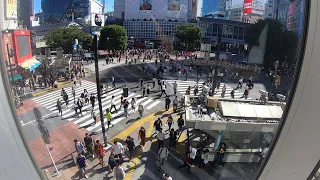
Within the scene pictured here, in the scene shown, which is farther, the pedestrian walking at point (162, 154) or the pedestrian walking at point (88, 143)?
the pedestrian walking at point (162, 154)

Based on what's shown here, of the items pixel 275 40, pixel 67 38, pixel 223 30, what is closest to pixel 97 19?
pixel 67 38

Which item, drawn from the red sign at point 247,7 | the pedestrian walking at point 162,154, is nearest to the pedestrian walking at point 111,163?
the pedestrian walking at point 162,154

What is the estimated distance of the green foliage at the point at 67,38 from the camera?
4100mm

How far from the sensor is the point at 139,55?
16.8 ft

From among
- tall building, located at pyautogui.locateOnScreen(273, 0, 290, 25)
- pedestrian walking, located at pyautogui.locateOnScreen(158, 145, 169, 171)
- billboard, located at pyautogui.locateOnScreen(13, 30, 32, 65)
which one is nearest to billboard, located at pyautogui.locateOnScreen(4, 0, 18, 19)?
billboard, located at pyautogui.locateOnScreen(13, 30, 32, 65)

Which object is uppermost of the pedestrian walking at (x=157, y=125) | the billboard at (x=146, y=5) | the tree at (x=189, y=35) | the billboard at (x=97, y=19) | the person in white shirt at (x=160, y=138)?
the billboard at (x=146, y=5)

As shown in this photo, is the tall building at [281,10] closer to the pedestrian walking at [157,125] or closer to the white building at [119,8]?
the white building at [119,8]

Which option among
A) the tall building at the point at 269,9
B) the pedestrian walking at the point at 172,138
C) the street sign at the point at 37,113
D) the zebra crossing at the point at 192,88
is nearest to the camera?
the tall building at the point at 269,9

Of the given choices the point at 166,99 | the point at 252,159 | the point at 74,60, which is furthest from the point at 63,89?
the point at 252,159

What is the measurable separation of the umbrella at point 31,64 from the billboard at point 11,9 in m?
0.69

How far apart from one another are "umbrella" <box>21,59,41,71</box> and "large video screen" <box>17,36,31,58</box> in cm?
13

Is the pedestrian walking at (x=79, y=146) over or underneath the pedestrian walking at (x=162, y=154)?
over

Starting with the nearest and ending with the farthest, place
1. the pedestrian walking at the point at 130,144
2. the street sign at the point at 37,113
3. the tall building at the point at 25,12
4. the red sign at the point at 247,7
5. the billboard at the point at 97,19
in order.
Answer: the tall building at the point at 25,12
the red sign at the point at 247,7
the street sign at the point at 37,113
the billboard at the point at 97,19
the pedestrian walking at the point at 130,144

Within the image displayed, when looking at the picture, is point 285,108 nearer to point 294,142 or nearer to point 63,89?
point 294,142
